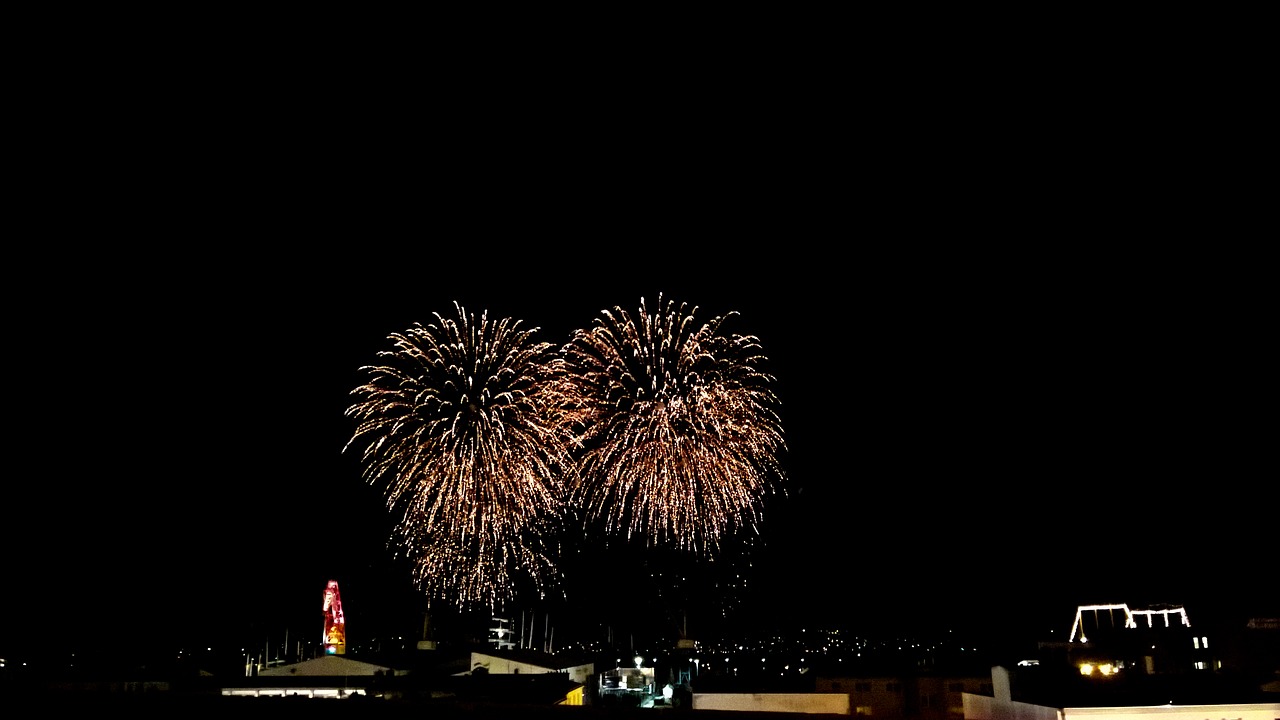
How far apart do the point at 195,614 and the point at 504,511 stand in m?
56.2

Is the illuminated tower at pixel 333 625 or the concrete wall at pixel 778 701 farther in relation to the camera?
the illuminated tower at pixel 333 625

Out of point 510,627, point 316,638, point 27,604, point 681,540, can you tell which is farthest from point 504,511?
point 510,627

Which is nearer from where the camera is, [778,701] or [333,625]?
[778,701]

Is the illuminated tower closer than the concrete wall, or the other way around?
the concrete wall

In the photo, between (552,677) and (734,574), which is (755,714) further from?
(734,574)

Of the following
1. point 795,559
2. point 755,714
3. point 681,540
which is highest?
point 795,559

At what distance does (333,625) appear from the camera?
54375 millimetres

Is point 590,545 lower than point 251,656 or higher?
higher

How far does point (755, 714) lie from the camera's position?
17.1 meters

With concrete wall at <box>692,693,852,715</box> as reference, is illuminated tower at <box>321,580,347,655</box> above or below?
above

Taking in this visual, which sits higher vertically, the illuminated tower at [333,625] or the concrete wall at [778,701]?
the illuminated tower at [333,625]

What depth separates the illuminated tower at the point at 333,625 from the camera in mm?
53469

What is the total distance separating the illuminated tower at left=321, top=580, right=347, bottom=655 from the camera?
53469 millimetres

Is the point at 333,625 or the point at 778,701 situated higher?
the point at 333,625
